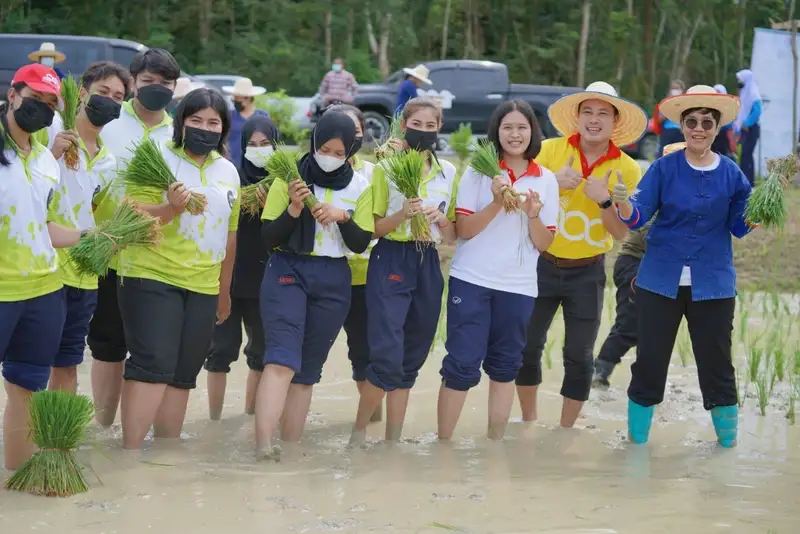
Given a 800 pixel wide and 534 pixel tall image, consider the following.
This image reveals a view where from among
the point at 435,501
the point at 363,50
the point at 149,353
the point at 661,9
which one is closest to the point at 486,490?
the point at 435,501

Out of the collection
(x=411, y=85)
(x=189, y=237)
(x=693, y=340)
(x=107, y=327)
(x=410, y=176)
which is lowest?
(x=107, y=327)

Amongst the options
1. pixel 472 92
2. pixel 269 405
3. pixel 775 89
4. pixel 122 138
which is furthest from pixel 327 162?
pixel 472 92

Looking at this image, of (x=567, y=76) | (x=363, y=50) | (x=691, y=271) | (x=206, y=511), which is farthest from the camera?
(x=567, y=76)

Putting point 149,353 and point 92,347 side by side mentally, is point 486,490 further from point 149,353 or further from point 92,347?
point 92,347

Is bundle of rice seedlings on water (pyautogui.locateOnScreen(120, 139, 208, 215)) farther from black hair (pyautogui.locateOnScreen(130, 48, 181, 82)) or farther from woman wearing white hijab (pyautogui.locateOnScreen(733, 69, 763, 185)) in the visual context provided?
woman wearing white hijab (pyautogui.locateOnScreen(733, 69, 763, 185))


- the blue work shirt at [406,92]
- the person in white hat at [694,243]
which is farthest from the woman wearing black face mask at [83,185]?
the blue work shirt at [406,92]

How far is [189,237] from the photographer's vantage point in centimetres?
566

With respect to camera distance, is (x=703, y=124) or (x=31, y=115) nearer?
(x=31, y=115)

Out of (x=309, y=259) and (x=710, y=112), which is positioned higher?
(x=710, y=112)

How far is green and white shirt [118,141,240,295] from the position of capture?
5.63 metres

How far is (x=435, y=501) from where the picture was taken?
16.8ft

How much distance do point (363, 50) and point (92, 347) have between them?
25393 mm

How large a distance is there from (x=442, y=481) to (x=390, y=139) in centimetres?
178

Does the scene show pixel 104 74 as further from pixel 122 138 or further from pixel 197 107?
pixel 197 107
